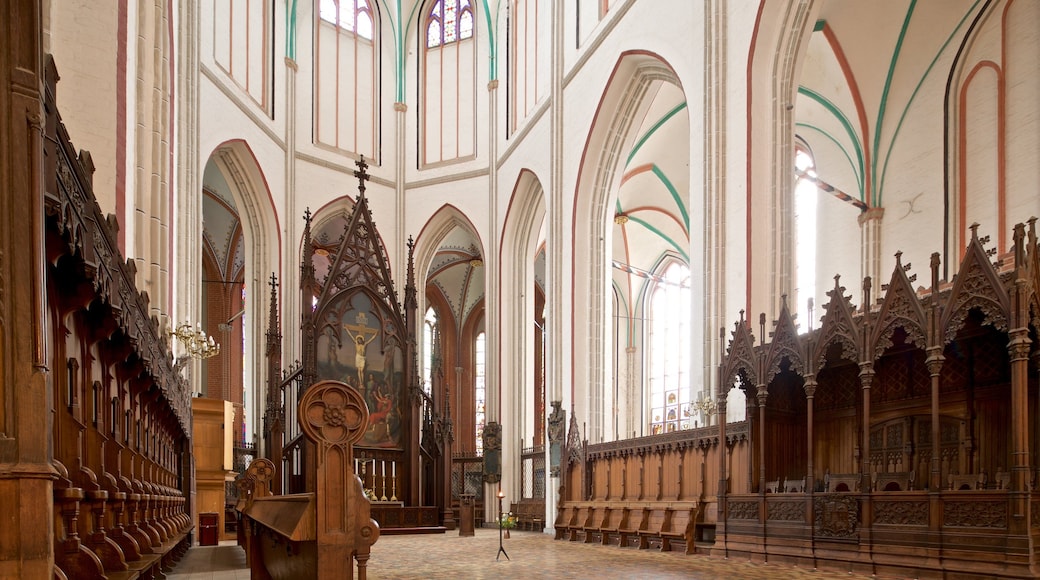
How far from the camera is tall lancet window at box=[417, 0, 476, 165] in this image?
85.4 feet

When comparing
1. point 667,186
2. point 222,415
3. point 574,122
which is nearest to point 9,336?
point 222,415

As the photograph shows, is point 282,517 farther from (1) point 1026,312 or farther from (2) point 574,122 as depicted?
(2) point 574,122

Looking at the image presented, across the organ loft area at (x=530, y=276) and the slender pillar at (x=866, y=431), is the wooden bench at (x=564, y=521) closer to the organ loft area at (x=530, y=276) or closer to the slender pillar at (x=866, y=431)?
the organ loft area at (x=530, y=276)

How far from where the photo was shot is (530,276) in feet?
78.8

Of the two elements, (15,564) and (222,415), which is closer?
(15,564)

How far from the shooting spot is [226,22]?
20031 millimetres

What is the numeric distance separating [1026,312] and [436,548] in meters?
8.56

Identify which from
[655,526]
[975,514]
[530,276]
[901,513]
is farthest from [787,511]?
[530,276]

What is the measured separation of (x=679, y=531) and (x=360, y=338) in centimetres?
942

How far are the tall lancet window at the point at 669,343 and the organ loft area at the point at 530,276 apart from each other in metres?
0.15

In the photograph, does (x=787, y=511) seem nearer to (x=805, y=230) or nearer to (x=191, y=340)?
(x=191, y=340)

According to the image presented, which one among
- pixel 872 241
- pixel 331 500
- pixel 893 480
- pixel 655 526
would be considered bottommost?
pixel 655 526

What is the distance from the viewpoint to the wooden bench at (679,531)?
11.3m

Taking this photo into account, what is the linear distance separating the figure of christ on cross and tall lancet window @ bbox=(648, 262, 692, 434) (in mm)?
13115
